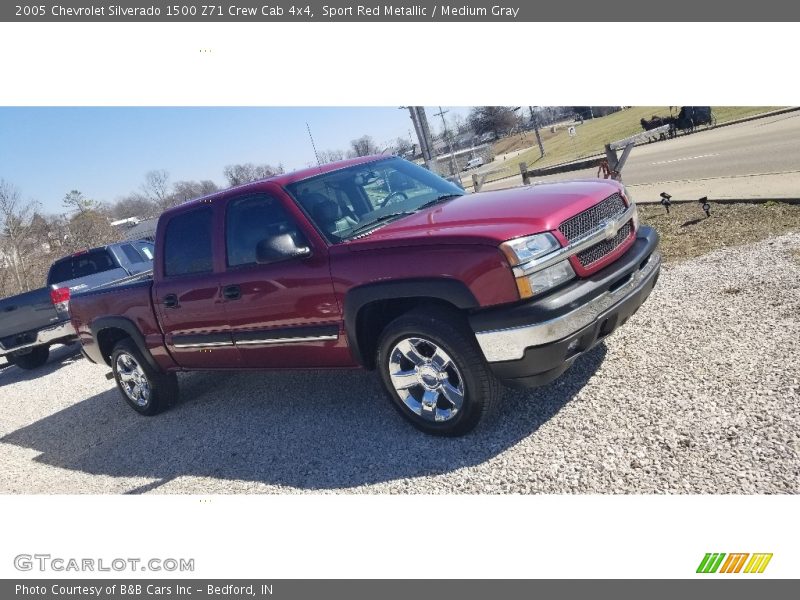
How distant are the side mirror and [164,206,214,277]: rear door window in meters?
1.04

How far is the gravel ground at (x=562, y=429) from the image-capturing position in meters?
3.07

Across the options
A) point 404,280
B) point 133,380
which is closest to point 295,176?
point 404,280

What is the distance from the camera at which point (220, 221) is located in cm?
464

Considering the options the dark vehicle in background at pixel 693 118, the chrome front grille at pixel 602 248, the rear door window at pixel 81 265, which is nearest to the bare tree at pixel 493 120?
the dark vehicle in background at pixel 693 118

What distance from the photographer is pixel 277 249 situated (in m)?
3.78

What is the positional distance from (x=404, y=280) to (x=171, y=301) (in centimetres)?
252

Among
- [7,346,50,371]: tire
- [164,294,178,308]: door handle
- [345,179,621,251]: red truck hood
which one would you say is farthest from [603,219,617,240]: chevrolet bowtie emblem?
[7,346,50,371]: tire

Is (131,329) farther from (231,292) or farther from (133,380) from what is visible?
(231,292)

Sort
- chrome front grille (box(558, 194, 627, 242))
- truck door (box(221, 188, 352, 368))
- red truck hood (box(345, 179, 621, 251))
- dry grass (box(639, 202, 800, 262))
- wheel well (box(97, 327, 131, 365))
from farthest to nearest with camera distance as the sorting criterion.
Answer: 1. dry grass (box(639, 202, 800, 262))
2. wheel well (box(97, 327, 131, 365))
3. truck door (box(221, 188, 352, 368))
4. chrome front grille (box(558, 194, 627, 242))
5. red truck hood (box(345, 179, 621, 251))

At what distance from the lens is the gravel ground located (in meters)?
3.07

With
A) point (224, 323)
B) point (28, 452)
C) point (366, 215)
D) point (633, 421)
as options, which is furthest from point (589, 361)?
point (28, 452)

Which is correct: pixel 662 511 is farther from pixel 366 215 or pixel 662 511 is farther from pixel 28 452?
pixel 28 452

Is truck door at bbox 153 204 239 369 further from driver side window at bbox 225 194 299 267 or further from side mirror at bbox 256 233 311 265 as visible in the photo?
side mirror at bbox 256 233 311 265

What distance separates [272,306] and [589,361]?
8.02 feet
